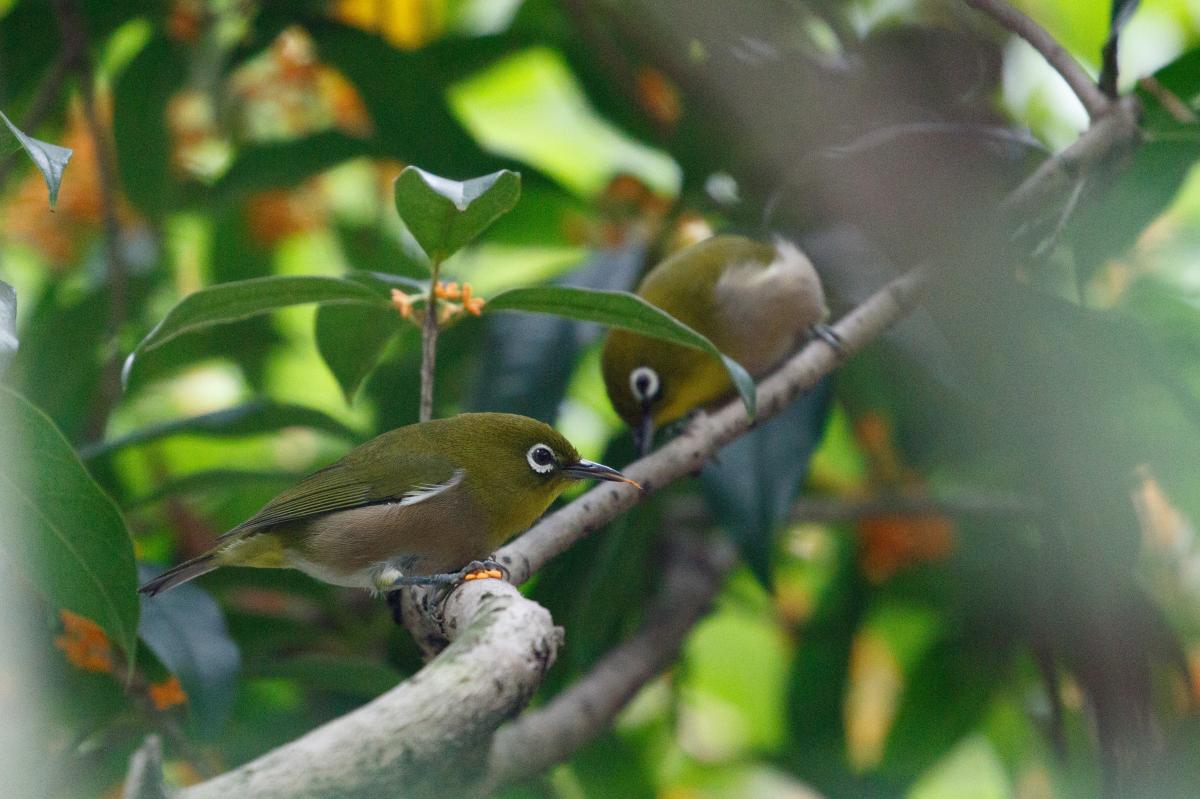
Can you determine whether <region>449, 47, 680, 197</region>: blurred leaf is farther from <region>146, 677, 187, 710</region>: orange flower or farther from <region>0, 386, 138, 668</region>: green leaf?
<region>0, 386, 138, 668</region>: green leaf

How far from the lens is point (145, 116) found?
14.1ft

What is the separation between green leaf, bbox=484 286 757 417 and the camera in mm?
2043

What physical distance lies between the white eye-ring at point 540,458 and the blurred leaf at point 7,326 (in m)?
1.03

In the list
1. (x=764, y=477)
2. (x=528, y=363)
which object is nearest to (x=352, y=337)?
(x=528, y=363)

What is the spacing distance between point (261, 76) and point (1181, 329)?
3.41 metres

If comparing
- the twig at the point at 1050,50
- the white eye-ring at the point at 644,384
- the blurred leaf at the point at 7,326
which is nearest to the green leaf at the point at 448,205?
the blurred leaf at the point at 7,326

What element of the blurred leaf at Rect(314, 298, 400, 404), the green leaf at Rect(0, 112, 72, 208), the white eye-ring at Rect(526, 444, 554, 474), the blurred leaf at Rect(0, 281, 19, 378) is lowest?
the white eye-ring at Rect(526, 444, 554, 474)

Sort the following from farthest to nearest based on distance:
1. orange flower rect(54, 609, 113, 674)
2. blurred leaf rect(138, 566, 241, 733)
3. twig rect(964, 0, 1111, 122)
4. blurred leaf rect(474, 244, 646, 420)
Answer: blurred leaf rect(474, 244, 646, 420) < orange flower rect(54, 609, 113, 674) < twig rect(964, 0, 1111, 122) < blurred leaf rect(138, 566, 241, 733)

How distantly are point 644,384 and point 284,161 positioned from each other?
1.37 m

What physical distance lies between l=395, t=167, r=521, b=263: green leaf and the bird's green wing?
459 millimetres

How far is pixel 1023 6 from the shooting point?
4574mm

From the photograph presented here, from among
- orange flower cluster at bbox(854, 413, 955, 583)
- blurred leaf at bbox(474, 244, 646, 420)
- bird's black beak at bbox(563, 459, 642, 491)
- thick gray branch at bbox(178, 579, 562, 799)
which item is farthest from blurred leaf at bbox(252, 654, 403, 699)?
orange flower cluster at bbox(854, 413, 955, 583)

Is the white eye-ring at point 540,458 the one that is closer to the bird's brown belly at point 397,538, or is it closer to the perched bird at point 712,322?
the bird's brown belly at point 397,538

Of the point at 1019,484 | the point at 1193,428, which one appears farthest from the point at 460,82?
the point at 1193,428
